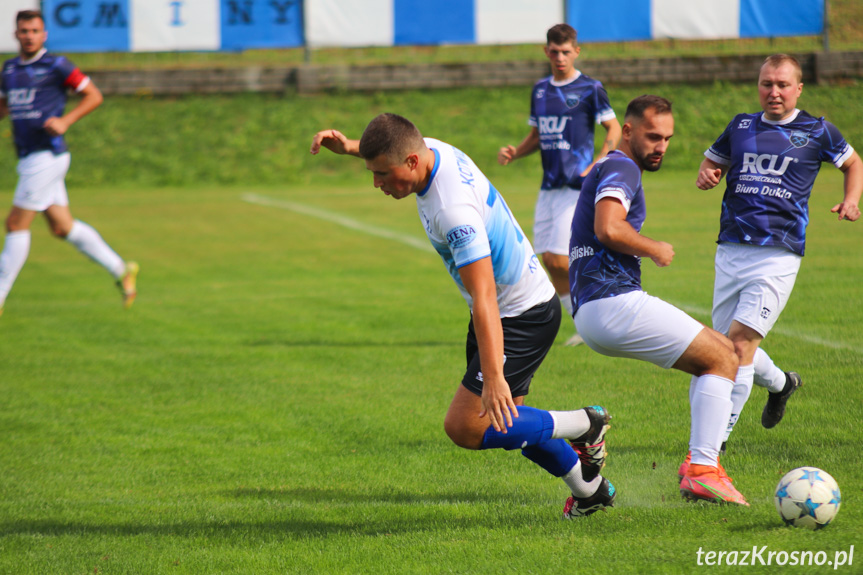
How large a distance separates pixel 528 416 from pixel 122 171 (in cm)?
2153

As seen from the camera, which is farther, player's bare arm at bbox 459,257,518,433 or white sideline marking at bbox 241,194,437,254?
white sideline marking at bbox 241,194,437,254

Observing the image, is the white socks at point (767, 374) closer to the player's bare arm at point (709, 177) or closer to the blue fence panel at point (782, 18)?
the player's bare arm at point (709, 177)

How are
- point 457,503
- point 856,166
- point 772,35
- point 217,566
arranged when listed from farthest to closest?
point 772,35 → point 856,166 → point 457,503 → point 217,566

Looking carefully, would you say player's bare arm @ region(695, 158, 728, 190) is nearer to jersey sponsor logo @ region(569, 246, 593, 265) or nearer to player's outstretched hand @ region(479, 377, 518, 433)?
jersey sponsor logo @ region(569, 246, 593, 265)

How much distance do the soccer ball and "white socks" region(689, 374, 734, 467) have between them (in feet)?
1.43

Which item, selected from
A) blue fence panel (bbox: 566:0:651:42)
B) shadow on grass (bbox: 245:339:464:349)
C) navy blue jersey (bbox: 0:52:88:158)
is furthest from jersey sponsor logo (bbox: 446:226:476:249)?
blue fence panel (bbox: 566:0:651:42)

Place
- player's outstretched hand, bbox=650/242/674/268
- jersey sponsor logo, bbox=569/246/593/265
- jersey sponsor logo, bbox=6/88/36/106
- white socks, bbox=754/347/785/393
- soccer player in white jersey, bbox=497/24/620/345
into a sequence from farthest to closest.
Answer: jersey sponsor logo, bbox=6/88/36/106, soccer player in white jersey, bbox=497/24/620/345, white socks, bbox=754/347/785/393, jersey sponsor logo, bbox=569/246/593/265, player's outstretched hand, bbox=650/242/674/268

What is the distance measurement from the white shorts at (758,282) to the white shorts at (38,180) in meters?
6.72

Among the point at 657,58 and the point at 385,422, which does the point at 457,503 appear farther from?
the point at 657,58

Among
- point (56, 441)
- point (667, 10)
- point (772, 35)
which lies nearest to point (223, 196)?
point (667, 10)

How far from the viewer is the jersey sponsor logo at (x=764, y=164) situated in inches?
206

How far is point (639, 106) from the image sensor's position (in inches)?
172

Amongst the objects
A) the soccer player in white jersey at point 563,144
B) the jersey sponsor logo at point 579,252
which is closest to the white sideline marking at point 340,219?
the soccer player in white jersey at point 563,144

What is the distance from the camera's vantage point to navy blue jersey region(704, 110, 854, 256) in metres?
5.23
